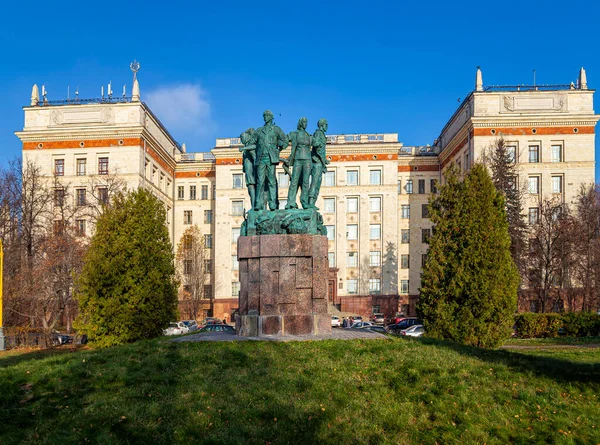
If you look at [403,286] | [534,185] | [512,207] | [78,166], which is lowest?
[403,286]

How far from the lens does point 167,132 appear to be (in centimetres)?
6031

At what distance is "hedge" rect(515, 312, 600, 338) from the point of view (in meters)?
29.9

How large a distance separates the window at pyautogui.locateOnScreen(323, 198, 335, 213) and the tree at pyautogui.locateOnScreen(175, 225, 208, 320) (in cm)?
1275

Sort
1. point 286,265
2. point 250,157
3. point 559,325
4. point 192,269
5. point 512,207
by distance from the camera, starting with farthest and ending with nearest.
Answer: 1. point 192,269
2. point 512,207
3. point 559,325
4. point 250,157
5. point 286,265

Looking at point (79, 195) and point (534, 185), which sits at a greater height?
point (534, 185)

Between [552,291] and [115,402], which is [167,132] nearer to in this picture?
[552,291]

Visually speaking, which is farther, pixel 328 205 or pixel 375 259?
pixel 328 205

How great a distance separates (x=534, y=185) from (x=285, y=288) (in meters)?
40.1

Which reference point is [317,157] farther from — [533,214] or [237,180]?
[237,180]

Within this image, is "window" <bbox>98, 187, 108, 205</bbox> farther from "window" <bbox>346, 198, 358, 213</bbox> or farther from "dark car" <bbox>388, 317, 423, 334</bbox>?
"dark car" <bbox>388, 317, 423, 334</bbox>

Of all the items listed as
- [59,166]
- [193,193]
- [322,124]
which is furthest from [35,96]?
[322,124]

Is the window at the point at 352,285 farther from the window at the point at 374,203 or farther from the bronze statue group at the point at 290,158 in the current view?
the bronze statue group at the point at 290,158

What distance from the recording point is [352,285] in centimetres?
5656

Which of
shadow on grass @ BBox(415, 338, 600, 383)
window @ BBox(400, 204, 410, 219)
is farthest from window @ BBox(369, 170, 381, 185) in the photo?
shadow on grass @ BBox(415, 338, 600, 383)
